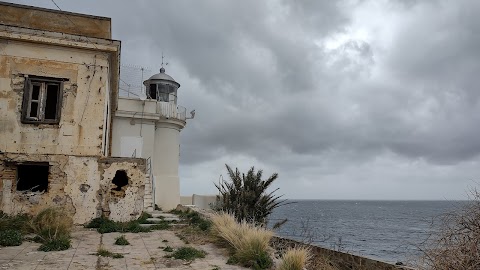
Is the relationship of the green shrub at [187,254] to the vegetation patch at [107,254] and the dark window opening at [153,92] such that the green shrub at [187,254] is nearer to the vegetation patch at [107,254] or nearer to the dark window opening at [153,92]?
the vegetation patch at [107,254]

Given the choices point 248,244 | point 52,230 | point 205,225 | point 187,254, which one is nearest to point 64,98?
point 52,230

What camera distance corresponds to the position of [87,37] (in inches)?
513

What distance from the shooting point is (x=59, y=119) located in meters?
12.6

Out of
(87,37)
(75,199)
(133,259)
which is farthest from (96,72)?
(133,259)

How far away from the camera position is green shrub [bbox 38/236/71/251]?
27.5 feet

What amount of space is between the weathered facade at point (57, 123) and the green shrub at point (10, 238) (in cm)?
295

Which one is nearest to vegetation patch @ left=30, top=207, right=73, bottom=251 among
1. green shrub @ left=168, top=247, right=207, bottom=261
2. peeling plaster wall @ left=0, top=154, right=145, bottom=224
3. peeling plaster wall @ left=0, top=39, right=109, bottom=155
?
peeling plaster wall @ left=0, top=154, right=145, bottom=224

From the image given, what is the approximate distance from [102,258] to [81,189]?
17.2 ft

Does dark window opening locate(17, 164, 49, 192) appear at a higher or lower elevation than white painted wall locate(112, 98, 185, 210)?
lower

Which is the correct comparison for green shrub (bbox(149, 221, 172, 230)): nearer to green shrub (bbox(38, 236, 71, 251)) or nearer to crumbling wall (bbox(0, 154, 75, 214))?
crumbling wall (bbox(0, 154, 75, 214))

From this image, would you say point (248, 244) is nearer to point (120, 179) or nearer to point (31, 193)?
point (120, 179)

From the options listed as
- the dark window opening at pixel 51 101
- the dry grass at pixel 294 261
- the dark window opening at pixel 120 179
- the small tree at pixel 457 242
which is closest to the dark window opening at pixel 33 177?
the dark window opening at pixel 51 101

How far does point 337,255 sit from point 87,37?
35.3ft

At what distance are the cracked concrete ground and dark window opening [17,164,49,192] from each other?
4.09 m
